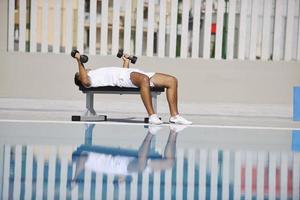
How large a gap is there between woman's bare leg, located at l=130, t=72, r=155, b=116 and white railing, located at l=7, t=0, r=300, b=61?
97.7 inches

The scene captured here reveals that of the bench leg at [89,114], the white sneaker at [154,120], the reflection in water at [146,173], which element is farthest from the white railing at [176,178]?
the bench leg at [89,114]

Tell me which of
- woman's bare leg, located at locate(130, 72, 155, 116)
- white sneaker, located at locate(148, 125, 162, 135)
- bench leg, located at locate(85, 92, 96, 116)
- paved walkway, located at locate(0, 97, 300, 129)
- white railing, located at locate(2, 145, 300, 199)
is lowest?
white railing, located at locate(2, 145, 300, 199)

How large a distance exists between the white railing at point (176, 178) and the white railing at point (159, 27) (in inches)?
170

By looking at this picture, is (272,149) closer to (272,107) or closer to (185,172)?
(185,172)

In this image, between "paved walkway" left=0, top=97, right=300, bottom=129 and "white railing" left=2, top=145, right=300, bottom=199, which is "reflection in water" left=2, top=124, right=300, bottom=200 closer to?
"white railing" left=2, top=145, right=300, bottom=199

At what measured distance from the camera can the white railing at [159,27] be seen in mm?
7258

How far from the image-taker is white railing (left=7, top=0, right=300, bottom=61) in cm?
726

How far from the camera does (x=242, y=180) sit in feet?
7.81

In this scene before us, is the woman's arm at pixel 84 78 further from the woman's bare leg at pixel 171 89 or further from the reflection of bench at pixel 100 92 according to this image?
the woman's bare leg at pixel 171 89

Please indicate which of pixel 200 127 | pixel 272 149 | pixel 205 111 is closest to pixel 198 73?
pixel 205 111

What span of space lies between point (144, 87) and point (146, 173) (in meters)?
2.38

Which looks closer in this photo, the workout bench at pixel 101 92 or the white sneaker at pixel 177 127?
the white sneaker at pixel 177 127

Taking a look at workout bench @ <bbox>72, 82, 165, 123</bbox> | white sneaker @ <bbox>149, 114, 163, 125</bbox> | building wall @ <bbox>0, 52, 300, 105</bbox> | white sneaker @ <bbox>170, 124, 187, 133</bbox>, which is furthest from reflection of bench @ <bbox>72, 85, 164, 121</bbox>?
building wall @ <bbox>0, 52, 300, 105</bbox>

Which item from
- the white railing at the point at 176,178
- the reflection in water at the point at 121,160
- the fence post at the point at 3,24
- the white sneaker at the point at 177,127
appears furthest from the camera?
the fence post at the point at 3,24
